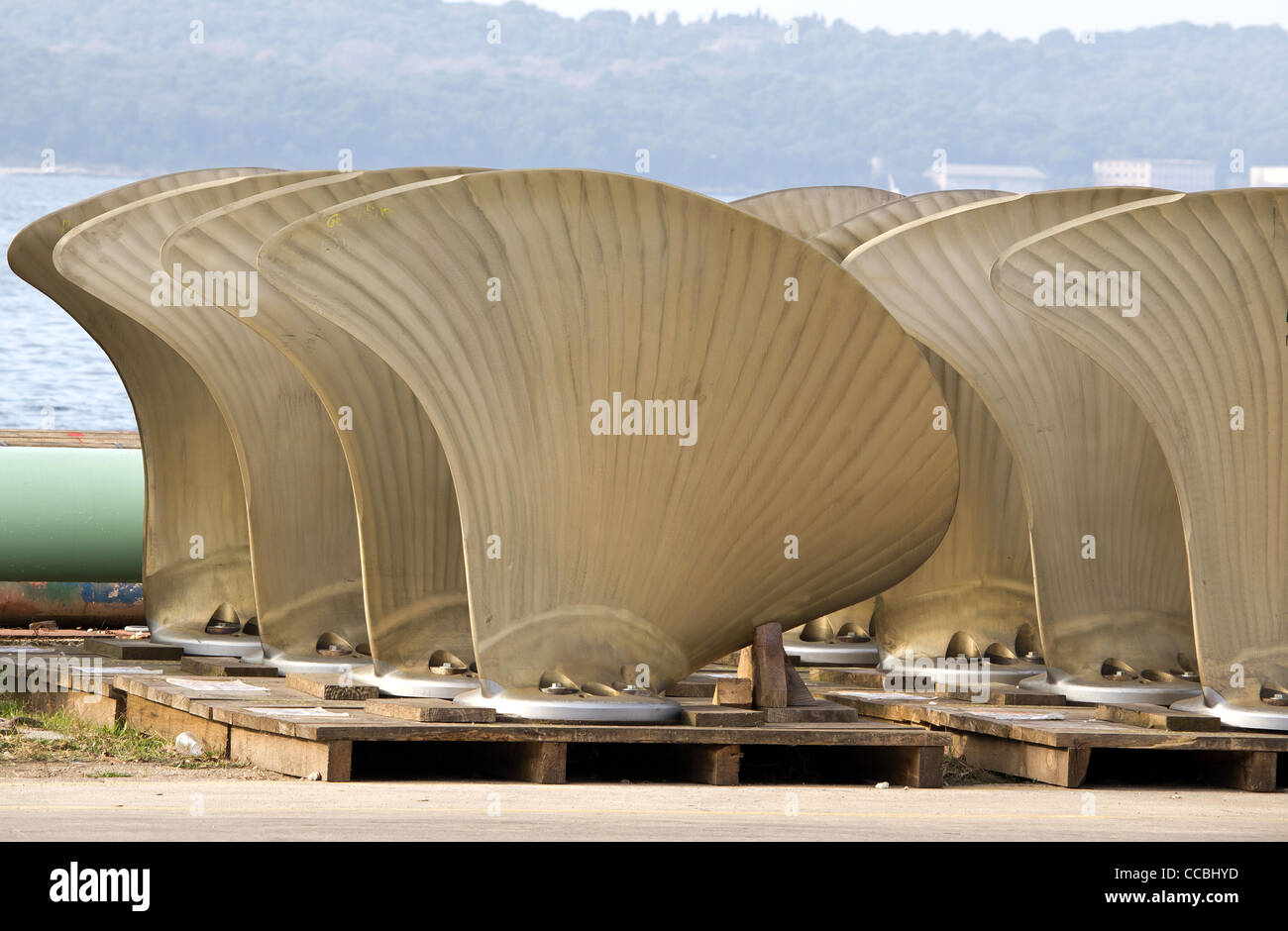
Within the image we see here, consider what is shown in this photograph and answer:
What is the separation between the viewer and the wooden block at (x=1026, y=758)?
9.26 meters

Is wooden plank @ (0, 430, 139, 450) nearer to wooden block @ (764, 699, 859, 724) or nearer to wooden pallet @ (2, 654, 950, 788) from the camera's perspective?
wooden pallet @ (2, 654, 950, 788)

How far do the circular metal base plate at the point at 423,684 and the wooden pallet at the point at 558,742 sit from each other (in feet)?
1.13

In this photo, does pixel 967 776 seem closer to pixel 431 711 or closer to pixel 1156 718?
pixel 1156 718

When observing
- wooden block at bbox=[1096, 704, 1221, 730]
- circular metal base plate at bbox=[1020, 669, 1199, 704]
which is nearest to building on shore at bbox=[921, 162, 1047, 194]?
circular metal base plate at bbox=[1020, 669, 1199, 704]

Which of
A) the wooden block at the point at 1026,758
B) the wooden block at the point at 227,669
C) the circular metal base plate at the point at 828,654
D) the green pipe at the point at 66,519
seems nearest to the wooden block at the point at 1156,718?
the wooden block at the point at 1026,758

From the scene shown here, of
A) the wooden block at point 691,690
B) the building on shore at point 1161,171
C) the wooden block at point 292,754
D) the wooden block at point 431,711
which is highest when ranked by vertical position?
the building on shore at point 1161,171

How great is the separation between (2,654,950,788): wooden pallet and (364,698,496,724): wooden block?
0.03 feet

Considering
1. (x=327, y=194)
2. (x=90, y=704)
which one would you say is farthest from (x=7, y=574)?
(x=327, y=194)

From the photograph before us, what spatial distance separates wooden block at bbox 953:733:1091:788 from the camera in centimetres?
926

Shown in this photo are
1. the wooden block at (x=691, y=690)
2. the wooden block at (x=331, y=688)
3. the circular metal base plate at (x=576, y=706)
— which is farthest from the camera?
the wooden block at (x=691, y=690)

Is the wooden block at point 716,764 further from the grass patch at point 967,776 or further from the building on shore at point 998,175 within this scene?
the building on shore at point 998,175

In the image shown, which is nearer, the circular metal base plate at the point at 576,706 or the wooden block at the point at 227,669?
the circular metal base plate at the point at 576,706

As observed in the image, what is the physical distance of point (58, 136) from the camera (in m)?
77.8

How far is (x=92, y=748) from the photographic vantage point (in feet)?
33.0
